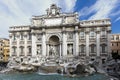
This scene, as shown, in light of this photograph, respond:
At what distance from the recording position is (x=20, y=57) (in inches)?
1737

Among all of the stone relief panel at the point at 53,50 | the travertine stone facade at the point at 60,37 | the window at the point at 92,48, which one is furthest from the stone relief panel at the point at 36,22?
the window at the point at 92,48

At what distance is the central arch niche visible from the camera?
42.2 m

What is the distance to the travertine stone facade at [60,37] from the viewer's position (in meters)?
38.8

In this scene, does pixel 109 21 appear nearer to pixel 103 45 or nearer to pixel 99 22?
pixel 99 22

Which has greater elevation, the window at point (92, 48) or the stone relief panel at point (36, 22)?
the stone relief panel at point (36, 22)

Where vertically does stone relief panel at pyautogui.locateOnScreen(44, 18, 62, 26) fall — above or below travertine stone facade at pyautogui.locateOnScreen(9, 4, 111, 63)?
above

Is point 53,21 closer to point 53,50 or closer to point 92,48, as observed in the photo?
point 53,50

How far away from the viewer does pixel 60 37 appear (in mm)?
41250

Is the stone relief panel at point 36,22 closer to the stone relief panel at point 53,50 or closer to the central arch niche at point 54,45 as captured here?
the central arch niche at point 54,45

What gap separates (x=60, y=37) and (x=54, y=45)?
2788 mm

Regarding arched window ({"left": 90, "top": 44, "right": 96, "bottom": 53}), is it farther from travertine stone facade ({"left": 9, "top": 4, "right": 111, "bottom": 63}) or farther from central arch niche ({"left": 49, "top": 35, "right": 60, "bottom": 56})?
central arch niche ({"left": 49, "top": 35, "right": 60, "bottom": 56})

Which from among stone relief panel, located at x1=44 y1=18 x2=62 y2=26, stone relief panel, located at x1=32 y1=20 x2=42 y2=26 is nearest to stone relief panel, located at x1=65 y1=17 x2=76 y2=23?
stone relief panel, located at x1=44 y1=18 x2=62 y2=26

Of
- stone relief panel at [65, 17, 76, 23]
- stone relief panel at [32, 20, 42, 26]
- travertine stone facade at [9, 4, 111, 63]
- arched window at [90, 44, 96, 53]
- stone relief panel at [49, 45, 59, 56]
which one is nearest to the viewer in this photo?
travertine stone facade at [9, 4, 111, 63]

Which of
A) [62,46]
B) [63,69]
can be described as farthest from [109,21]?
[63,69]
